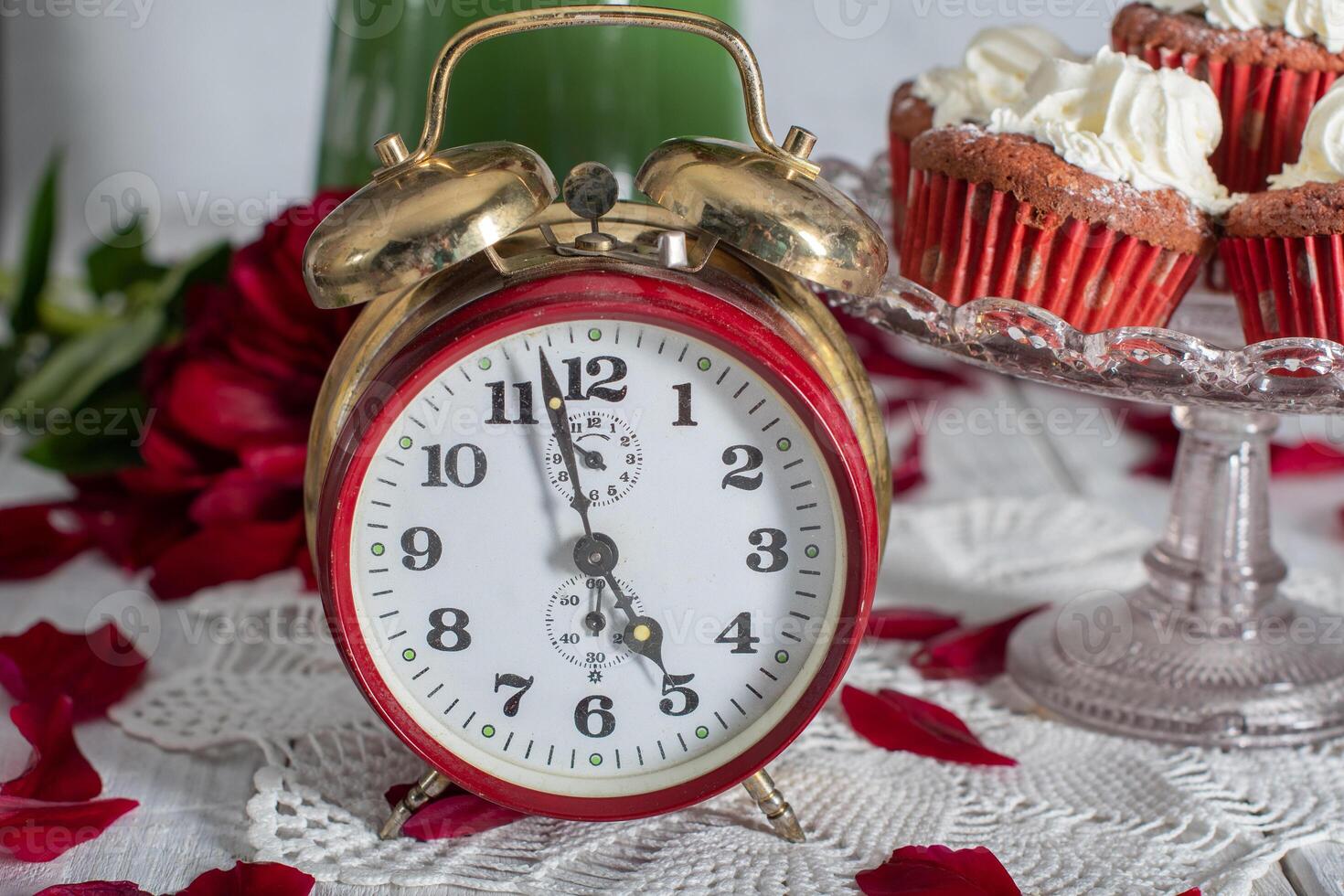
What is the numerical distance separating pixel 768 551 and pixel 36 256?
1.00 meters

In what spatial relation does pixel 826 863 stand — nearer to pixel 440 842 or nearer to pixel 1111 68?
pixel 440 842

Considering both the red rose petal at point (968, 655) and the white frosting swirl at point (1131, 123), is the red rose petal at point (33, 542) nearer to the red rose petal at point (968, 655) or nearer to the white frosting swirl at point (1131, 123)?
the red rose petal at point (968, 655)

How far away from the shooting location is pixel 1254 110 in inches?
44.8

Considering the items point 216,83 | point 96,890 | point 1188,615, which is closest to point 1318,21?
point 1188,615

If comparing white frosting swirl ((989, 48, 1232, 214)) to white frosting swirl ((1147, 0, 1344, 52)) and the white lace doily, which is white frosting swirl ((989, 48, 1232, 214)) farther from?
the white lace doily

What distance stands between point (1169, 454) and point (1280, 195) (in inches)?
27.8

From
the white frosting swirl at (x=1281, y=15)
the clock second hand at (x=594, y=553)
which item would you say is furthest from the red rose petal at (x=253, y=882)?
the white frosting swirl at (x=1281, y=15)

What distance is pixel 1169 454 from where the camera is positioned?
64.9 inches

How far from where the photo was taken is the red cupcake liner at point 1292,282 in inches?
38.2

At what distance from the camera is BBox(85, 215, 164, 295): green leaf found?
1.56 m

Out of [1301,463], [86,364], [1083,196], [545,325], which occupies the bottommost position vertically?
[86,364]

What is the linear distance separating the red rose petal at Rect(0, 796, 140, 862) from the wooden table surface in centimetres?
1

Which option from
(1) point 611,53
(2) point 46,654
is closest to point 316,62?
(1) point 611,53

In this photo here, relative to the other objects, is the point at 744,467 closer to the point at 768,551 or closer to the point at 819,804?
the point at 768,551
